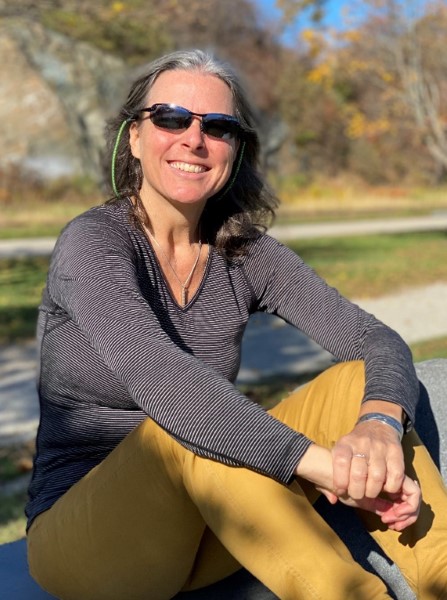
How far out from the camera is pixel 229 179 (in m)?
2.70

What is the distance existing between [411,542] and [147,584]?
25.2 inches

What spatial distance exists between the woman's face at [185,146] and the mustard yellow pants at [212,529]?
0.64 meters

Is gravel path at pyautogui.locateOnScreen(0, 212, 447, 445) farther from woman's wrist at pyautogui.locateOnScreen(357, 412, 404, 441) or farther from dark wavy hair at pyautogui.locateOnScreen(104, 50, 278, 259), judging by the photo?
woman's wrist at pyautogui.locateOnScreen(357, 412, 404, 441)

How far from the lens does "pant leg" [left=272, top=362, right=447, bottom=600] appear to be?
2.12 meters

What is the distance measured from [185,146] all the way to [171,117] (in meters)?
0.09

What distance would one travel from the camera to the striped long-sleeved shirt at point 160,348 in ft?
6.47

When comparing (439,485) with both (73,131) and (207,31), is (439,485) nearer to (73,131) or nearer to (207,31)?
(73,131)

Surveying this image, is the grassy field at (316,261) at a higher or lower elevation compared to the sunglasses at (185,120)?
lower

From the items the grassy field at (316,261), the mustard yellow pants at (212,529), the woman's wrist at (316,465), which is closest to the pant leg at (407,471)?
the mustard yellow pants at (212,529)

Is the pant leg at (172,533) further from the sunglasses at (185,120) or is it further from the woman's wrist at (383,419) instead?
the sunglasses at (185,120)

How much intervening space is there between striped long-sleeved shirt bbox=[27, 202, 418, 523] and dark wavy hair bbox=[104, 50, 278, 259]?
0.21 feet

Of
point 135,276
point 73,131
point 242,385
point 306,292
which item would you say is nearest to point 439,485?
point 306,292

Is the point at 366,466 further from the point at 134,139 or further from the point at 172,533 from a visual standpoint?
the point at 134,139

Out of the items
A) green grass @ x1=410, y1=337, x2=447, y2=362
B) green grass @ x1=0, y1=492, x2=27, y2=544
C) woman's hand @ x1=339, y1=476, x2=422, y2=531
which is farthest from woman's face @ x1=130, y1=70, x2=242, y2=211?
green grass @ x1=410, y1=337, x2=447, y2=362
